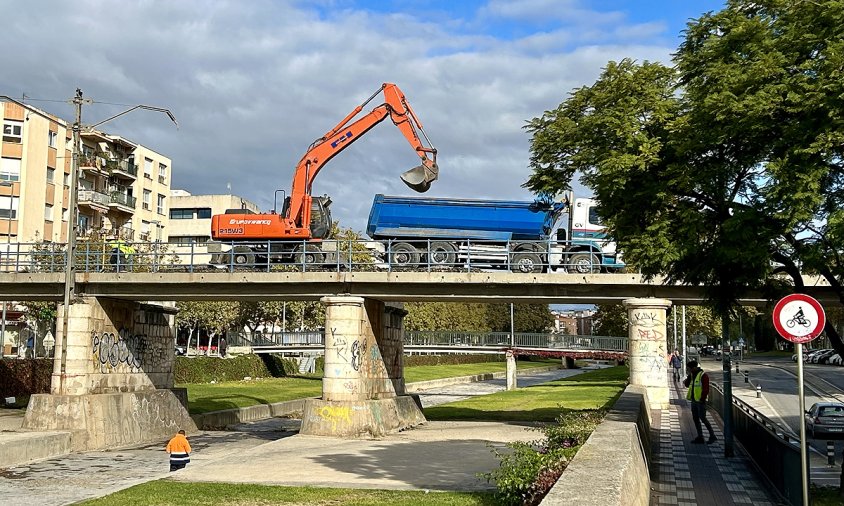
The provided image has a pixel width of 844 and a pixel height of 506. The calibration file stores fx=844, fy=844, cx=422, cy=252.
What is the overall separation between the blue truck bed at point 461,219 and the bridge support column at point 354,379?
5.97 m

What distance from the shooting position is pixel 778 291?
1617 cm

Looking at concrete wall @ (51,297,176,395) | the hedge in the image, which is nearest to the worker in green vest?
concrete wall @ (51,297,176,395)

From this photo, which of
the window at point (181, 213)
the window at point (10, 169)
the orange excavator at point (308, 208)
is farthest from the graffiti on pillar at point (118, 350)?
the window at point (181, 213)

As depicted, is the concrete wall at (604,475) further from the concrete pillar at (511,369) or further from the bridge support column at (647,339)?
the concrete pillar at (511,369)

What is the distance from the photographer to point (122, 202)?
2798 inches

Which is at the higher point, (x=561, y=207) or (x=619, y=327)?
(x=561, y=207)

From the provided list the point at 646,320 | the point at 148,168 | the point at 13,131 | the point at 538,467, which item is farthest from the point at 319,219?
the point at 148,168

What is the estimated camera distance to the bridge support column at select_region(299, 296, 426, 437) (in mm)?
24656

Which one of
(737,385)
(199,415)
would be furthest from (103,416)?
(737,385)

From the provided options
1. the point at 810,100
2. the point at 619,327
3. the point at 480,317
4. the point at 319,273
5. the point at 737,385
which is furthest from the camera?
the point at 480,317

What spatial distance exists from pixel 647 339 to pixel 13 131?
51.7 meters

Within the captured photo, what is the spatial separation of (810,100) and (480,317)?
88.8m

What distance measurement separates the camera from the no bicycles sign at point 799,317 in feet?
36.9

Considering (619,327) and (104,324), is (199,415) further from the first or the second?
(619,327)
